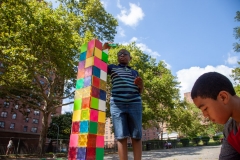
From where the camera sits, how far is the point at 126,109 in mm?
2938

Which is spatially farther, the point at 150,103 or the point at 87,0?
the point at 87,0

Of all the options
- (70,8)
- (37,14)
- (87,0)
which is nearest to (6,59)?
(37,14)

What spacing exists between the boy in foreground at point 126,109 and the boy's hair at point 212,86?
4.64 ft

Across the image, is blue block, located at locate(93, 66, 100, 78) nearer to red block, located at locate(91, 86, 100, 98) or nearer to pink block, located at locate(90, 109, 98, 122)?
red block, located at locate(91, 86, 100, 98)

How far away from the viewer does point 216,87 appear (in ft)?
5.09

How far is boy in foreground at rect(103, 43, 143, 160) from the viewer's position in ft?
9.05

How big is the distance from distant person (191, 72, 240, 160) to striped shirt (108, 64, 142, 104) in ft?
4.98

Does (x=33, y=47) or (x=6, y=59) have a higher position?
(x=33, y=47)

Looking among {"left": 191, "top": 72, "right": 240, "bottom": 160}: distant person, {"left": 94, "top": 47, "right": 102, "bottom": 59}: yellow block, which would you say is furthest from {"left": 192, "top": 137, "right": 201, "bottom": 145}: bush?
{"left": 191, "top": 72, "right": 240, "bottom": 160}: distant person

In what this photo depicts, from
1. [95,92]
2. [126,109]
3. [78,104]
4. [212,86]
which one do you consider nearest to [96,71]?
[95,92]

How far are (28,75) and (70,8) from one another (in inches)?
484

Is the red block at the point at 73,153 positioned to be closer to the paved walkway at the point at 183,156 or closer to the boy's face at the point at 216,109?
the boy's face at the point at 216,109

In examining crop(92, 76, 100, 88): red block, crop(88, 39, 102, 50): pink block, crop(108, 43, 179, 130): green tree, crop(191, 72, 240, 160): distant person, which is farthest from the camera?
crop(108, 43, 179, 130): green tree

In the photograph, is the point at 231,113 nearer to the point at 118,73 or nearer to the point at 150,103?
the point at 118,73
